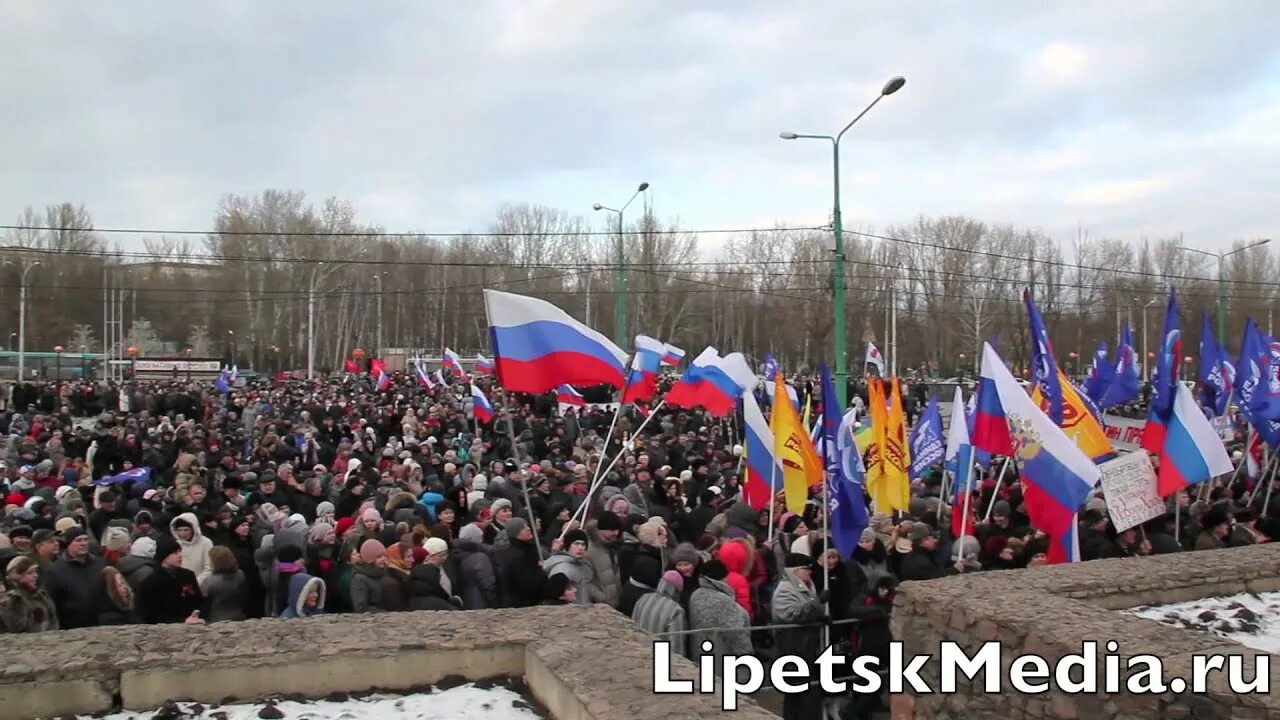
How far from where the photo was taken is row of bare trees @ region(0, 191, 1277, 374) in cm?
6266

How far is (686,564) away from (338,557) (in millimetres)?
3004

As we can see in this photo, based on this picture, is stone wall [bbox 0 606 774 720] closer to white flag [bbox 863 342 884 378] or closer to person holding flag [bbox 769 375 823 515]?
person holding flag [bbox 769 375 823 515]

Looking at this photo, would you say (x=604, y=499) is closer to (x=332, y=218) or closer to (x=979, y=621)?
(x=979, y=621)

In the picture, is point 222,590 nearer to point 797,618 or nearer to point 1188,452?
point 797,618

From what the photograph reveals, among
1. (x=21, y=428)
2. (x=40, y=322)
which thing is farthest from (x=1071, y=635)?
(x=40, y=322)

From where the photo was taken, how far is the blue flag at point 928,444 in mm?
12492

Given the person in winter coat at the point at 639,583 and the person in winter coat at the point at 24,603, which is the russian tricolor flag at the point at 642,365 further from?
the person in winter coat at the point at 24,603

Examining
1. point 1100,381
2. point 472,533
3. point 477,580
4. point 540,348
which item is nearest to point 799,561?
point 477,580

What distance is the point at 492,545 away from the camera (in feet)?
26.9

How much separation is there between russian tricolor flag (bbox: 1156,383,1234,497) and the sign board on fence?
1.05 feet

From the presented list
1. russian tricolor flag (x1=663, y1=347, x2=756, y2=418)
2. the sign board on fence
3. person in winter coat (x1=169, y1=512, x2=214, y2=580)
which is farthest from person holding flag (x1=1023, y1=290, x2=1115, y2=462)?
person in winter coat (x1=169, y1=512, x2=214, y2=580)

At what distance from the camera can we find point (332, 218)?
234ft

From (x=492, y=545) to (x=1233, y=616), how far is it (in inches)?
212

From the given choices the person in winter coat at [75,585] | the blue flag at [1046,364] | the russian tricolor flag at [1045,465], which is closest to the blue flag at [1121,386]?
the blue flag at [1046,364]
